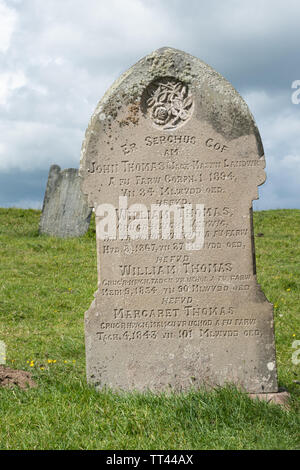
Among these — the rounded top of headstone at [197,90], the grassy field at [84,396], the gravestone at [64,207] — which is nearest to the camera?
the grassy field at [84,396]

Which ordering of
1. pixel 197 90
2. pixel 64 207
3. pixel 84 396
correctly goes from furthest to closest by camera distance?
pixel 64 207
pixel 197 90
pixel 84 396

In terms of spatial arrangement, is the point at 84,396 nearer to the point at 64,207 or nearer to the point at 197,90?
the point at 197,90

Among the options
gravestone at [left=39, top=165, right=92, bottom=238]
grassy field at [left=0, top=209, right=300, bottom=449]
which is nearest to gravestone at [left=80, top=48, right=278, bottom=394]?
grassy field at [left=0, top=209, right=300, bottom=449]

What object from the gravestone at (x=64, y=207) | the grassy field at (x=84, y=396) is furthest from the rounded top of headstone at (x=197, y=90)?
the gravestone at (x=64, y=207)

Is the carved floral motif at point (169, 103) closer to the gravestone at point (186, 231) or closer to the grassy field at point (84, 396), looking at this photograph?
the gravestone at point (186, 231)

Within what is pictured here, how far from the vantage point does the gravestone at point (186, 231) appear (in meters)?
5.49

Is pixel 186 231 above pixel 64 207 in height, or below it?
below

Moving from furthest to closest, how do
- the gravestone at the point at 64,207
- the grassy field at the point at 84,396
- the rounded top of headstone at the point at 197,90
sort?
the gravestone at the point at 64,207 → the rounded top of headstone at the point at 197,90 → the grassy field at the point at 84,396

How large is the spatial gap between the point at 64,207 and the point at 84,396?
10439mm

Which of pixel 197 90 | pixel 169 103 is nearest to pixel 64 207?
pixel 169 103

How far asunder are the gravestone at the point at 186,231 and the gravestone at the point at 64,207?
9.60 metres

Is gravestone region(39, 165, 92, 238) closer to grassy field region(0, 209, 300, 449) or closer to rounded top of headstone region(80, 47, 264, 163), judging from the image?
grassy field region(0, 209, 300, 449)

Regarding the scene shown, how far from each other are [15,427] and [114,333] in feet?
4.41

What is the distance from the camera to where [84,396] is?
5.23m
